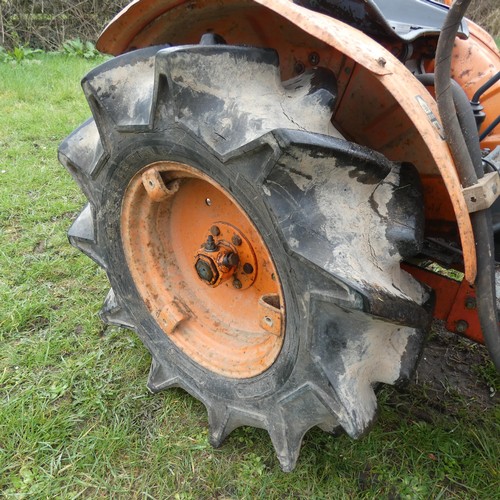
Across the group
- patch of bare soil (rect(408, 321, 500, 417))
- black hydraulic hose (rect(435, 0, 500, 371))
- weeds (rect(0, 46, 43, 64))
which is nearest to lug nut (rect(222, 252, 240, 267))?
black hydraulic hose (rect(435, 0, 500, 371))

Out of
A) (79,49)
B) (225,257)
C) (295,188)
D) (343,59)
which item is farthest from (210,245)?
(79,49)

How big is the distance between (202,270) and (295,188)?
59 cm

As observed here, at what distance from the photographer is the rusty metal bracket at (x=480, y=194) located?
103cm

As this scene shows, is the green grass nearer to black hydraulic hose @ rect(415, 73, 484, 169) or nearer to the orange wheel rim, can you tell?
the orange wheel rim

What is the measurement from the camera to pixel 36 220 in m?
2.94

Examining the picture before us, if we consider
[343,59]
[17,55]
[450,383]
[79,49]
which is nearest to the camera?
[343,59]

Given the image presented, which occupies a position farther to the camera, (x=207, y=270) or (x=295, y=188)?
(x=207, y=270)

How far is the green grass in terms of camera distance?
5.10 ft

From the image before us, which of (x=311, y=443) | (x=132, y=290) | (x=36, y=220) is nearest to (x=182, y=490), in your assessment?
(x=311, y=443)

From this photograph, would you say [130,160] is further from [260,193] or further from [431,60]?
[431,60]

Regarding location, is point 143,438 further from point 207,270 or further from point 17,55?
point 17,55

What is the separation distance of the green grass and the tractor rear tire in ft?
0.45

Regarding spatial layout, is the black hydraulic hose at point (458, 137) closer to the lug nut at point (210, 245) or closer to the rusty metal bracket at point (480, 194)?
the rusty metal bracket at point (480, 194)

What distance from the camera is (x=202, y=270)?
164cm
